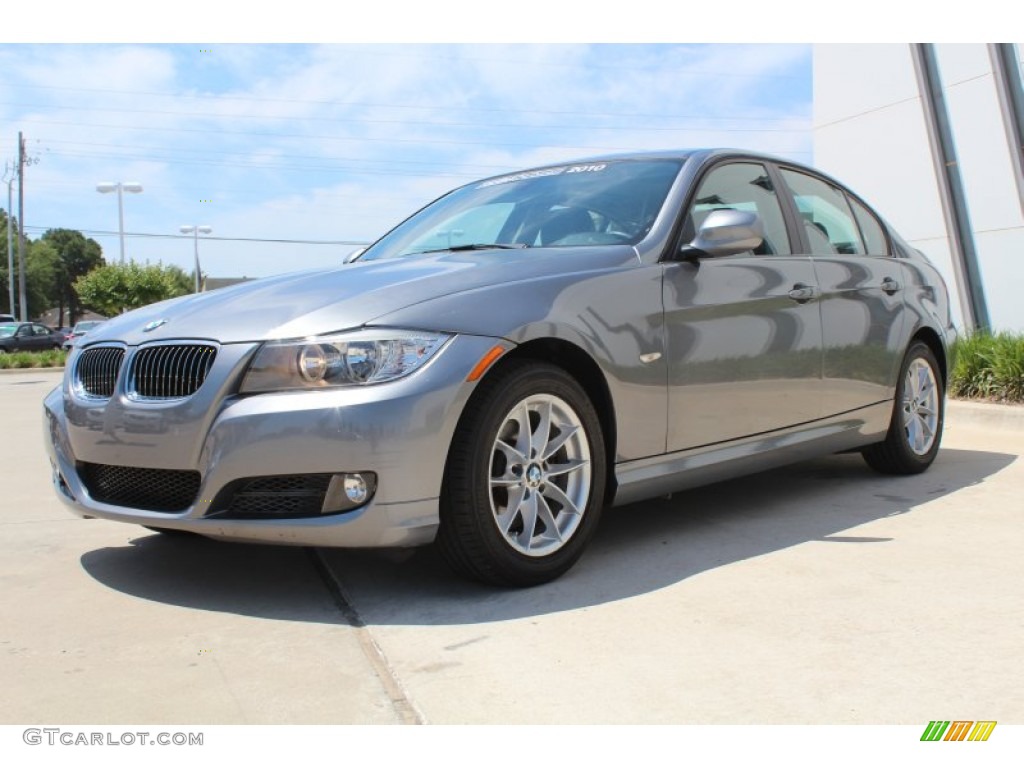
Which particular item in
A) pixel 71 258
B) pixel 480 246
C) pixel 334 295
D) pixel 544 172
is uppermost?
pixel 71 258

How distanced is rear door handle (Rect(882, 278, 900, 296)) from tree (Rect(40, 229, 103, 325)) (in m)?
91.9

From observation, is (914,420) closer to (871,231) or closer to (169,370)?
(871,231)

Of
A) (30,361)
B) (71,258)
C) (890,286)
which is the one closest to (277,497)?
(890,286)

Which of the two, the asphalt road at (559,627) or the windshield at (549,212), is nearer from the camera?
the asphalt road at (559,627)

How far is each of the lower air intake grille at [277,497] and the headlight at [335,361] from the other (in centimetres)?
28

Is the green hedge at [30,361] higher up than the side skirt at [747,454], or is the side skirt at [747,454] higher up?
the green hedge at [30,361]

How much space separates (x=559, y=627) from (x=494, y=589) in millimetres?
423

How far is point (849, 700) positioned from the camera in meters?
2.47

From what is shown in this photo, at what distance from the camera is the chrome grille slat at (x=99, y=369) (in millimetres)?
3508

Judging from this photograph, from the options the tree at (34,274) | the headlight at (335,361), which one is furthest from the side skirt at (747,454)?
the tree at (34,274)

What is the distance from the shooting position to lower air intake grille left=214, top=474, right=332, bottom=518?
10.3 feet

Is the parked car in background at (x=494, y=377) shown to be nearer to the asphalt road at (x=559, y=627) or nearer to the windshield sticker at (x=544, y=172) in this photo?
the windshield sticker at (x=544, y=172)

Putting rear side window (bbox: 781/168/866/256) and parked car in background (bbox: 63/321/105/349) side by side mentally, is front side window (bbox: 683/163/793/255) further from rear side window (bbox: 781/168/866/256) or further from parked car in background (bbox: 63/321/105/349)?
parked car in background (bbox: 63/321/105/349)

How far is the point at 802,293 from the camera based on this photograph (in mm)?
4555
